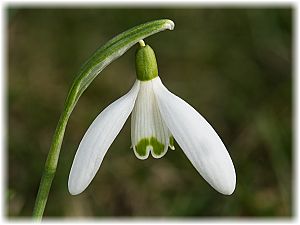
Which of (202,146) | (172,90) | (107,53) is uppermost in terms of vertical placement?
(172,90)

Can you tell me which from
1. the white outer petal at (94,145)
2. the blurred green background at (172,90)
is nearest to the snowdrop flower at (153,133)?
the white outer petal at (94,145)

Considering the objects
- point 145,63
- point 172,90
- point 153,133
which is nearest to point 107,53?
point 145,63

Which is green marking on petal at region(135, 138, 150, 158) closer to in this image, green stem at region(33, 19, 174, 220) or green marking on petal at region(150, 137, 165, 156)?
green marking on petal at region(150, 137, 165, 156)

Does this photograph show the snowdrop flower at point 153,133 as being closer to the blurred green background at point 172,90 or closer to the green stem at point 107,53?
the green stem at point 107,53

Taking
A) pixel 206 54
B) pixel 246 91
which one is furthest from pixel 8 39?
pixel 246 91

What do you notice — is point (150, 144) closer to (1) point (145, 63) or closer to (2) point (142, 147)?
(2) point (142, 147)

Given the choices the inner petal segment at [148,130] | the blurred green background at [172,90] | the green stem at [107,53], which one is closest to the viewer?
the green stem at [107,53]

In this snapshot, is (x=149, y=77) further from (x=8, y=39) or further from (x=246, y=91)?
(x=8, y=39)
